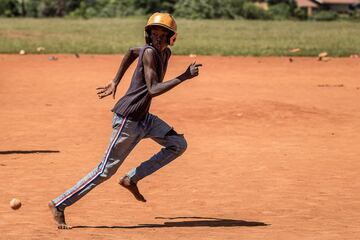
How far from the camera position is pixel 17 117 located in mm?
16750

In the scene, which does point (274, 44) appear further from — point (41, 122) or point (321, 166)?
point (321, 166)

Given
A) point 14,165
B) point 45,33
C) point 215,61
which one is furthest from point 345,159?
point 45,33

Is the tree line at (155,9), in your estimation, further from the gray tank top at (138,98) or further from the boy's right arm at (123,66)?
the gray tank top at (138,98)

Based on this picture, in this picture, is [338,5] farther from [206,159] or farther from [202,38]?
[206,159]

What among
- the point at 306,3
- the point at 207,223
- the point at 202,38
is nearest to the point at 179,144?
the point at 207,223

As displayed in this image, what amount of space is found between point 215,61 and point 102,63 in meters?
Result: 3.28

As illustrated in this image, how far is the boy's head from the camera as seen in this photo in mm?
7980

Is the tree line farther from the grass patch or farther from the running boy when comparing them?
the running boy

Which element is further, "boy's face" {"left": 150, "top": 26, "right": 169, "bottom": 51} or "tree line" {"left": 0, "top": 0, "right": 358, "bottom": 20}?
"tree line" {"left": 0, "top": 0, "right": 358, "bottom": 20}

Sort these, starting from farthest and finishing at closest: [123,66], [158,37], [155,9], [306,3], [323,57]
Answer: [306,3] < [155,9] < [323,57] < [123,66] < [158,37]

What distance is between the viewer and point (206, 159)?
12.6 metres

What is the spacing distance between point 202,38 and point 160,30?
30511mm

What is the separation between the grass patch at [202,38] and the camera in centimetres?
3157

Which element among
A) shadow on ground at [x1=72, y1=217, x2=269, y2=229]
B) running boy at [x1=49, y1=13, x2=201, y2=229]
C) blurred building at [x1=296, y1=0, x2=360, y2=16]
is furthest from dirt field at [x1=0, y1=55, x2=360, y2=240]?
blurred building at [x1=296, y1=0, x2=360, y2=16]
